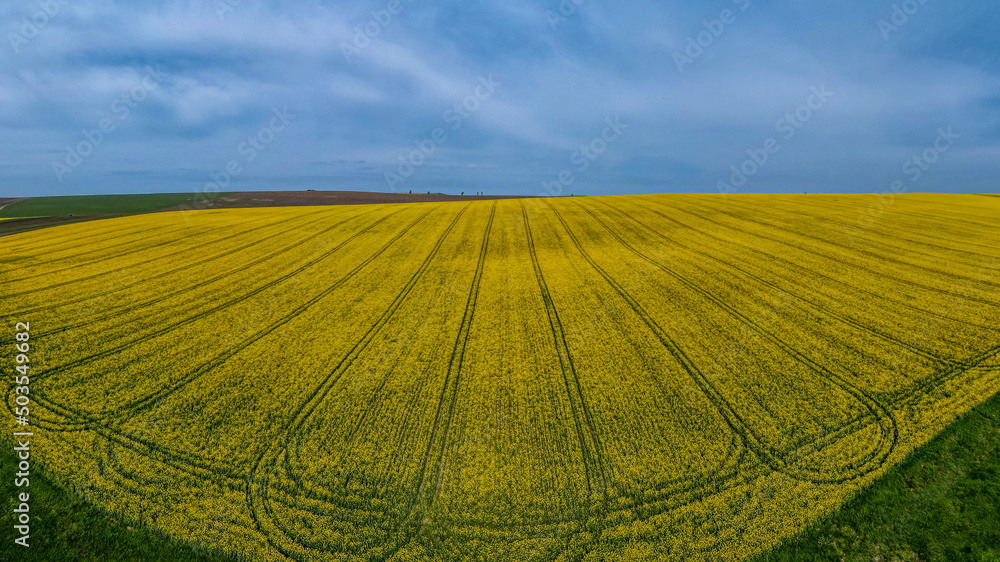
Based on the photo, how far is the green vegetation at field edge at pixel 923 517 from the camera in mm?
5137

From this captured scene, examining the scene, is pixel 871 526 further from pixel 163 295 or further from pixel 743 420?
pixel 163 295

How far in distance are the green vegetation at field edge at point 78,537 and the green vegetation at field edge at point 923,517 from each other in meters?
8.20

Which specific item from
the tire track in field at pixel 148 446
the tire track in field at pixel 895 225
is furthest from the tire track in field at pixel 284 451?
the tire track in field at pixel 895 225

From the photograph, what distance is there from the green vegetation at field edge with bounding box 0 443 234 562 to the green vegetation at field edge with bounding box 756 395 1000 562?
26.9ft

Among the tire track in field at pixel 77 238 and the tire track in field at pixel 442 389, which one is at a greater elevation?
the tire track in field at pixel 77 238

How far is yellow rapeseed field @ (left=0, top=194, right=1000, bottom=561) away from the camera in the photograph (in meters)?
5.55

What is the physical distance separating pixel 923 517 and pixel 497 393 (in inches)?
272

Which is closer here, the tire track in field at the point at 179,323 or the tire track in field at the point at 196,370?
the tire track in field at the point at 196,370

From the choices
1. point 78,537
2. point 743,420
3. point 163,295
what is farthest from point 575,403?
point 163,295

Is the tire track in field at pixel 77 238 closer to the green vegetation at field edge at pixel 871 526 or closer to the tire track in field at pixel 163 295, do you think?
the tire track in field at pixel 163 295

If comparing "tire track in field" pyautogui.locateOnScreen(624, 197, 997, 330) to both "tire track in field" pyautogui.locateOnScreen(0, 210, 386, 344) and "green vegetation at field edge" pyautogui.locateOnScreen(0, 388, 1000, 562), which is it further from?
"tire track in field" pyautogui.locateOnScreen(0, 210, 386, 344)

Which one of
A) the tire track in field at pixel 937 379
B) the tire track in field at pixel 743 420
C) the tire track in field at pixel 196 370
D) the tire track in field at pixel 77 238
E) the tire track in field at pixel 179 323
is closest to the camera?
the tire track in field at pixel 743 420

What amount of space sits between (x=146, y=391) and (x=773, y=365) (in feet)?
46.4

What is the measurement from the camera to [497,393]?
26.7 ft
